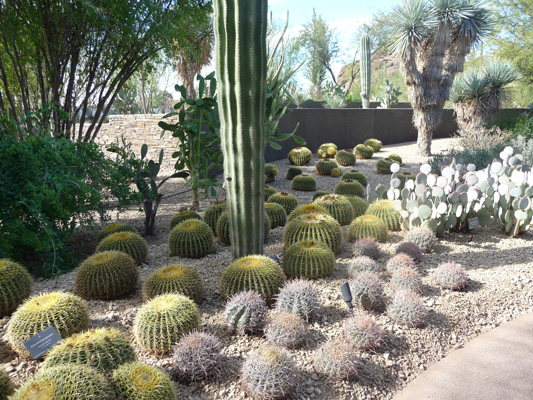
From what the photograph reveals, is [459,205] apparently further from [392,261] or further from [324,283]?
[324,283]

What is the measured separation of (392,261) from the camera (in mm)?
4520

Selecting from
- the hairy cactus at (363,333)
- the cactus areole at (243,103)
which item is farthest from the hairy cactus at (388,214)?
the hairy cactus at (363,333)

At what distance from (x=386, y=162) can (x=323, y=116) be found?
4.93m

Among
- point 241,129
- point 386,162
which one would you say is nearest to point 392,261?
point 241,129

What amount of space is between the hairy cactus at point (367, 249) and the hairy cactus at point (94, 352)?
293 cm

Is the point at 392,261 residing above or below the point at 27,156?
below

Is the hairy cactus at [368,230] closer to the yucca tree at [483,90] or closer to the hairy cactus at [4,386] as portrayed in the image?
the hairy cactus at [4,386]

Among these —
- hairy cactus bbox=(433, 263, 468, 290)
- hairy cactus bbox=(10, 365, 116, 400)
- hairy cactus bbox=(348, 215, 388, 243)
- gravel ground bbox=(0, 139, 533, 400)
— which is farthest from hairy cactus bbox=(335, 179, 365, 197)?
hairy cactus bbox=(10, 365, 116, 400)

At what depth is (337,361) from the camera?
9.66 ft

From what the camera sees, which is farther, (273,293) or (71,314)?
(273,293)

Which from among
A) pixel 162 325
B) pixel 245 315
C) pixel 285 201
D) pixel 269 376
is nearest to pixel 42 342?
pixel 162 325

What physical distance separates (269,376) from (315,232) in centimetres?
250

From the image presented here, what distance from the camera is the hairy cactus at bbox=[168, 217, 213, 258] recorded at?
513cm

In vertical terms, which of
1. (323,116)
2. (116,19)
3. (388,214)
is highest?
(116,19)
